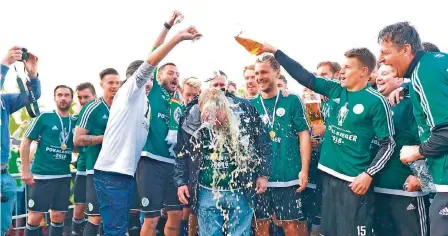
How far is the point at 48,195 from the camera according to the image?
8.20m

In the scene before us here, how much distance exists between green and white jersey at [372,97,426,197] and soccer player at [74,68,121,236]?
147 inches

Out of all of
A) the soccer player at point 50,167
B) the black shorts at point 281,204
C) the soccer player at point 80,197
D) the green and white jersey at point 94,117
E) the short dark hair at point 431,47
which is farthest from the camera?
the soccer player at point 80,197

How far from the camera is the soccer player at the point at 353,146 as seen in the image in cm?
517

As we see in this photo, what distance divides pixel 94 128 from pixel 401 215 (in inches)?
169

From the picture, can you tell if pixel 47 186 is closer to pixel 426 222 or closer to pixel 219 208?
pixel 219 208

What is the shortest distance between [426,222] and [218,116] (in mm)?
2427

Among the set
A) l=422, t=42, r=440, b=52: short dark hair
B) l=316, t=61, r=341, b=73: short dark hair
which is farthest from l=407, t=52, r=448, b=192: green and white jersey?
l=316, t=61, r=341, b=73: short dark hair

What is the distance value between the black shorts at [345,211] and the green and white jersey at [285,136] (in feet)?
3.10

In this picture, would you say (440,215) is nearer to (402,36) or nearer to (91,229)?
(402,36)

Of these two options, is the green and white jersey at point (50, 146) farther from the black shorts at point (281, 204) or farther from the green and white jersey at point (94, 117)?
the black shorts at point (281, 204)

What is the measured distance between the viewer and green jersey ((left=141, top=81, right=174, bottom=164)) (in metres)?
7.27

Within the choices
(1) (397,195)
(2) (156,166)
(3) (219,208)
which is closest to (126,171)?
(3) (219,208)

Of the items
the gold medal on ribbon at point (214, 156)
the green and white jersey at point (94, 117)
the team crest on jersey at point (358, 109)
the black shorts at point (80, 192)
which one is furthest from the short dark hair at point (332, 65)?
the black shorts at point (80, 192)

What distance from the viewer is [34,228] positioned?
8.02m
